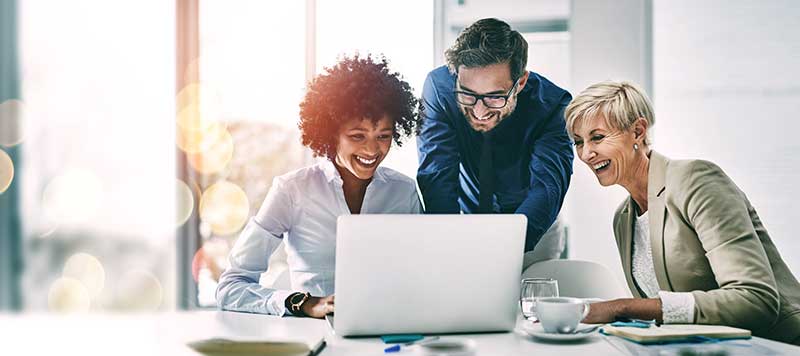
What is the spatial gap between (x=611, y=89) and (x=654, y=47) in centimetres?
31

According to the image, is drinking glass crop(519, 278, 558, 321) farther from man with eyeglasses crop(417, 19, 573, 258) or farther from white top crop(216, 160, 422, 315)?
man with eyeglasses crop(417, 19, 573, 258)

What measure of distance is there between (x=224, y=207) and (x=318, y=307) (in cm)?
180

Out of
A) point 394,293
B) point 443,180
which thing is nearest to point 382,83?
point 443,180

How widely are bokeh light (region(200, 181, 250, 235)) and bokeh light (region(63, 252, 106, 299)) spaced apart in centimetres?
71

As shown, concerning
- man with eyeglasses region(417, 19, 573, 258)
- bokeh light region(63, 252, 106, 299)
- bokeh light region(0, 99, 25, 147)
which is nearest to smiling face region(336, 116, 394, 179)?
man with eyeglasses region(417, 19, 573, 258)

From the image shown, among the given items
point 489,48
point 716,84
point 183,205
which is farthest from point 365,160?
point 716,84

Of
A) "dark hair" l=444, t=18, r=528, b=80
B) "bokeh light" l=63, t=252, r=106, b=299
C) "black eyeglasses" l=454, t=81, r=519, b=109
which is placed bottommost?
"bokeh light" l=63, t=252, r=106, b=299

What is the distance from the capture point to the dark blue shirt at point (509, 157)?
2.81m

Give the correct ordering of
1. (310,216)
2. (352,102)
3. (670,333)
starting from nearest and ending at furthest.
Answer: (670,333) → (310,216) → (352,102)

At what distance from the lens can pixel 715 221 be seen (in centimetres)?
197

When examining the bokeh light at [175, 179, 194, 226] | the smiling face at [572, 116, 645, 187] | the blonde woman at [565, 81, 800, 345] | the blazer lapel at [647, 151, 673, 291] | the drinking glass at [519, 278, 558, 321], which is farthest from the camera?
the bokeh light at [175, 179, 194, 226]

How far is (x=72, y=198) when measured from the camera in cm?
352

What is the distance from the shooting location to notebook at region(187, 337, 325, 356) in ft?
4.00

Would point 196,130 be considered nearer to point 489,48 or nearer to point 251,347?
point 489,48
